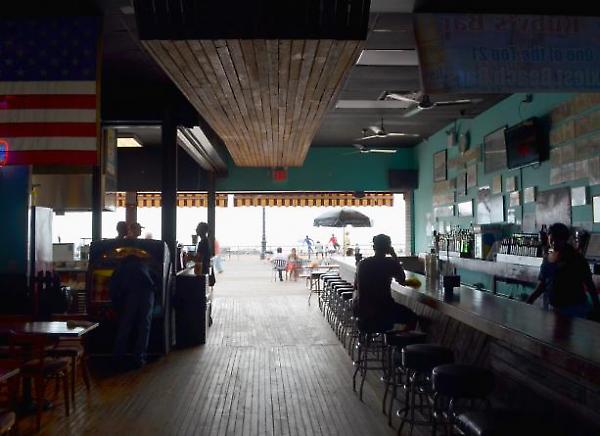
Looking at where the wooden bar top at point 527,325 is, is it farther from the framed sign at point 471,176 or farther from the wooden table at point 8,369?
the framed sign at point 471,176

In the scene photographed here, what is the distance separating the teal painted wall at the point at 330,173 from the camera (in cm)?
1249

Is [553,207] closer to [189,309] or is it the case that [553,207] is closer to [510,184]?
[510,184]

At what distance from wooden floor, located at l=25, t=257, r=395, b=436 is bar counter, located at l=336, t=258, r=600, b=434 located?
2.80ft

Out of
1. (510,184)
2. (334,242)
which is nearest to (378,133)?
(510,184)

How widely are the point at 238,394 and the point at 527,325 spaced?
2.70m

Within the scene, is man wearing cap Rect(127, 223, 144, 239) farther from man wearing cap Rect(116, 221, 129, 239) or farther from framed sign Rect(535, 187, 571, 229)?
framed sign Rect(535, 187, 571, 229)

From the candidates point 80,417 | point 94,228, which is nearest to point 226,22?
point 80,417

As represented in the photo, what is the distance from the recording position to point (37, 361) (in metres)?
4.05

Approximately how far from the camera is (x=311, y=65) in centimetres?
458

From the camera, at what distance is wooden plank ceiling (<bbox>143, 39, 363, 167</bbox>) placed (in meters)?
4.11

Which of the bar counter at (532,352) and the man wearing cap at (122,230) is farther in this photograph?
the man wearing cap at (122,230)

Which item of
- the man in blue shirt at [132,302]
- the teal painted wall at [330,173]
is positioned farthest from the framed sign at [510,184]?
the teal painted wall at [330,173]

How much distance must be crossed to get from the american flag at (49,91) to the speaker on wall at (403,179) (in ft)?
28.9

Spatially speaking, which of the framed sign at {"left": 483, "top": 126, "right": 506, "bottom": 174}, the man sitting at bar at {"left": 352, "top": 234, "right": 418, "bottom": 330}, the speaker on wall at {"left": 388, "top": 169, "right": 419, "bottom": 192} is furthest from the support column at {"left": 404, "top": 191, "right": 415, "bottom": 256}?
the man sitting at bar at {"left": 352, "top": 234, "right": 418, "bottom": 330}
